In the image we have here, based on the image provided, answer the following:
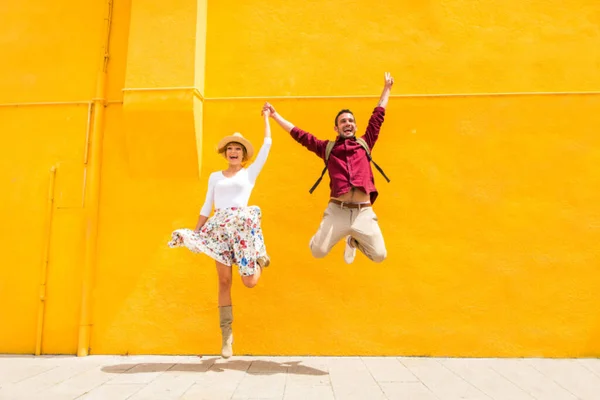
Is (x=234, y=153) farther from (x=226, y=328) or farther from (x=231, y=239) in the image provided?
(x=226, y=328)

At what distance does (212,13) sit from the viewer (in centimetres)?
482

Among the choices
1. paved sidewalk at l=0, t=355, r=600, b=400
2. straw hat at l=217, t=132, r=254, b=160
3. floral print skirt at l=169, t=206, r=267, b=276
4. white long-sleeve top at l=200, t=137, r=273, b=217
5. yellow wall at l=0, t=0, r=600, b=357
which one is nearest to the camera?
paved sidewalk at l=0, t=355, r=600, b=400

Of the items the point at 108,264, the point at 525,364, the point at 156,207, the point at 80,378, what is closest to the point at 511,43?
the point at 525,364

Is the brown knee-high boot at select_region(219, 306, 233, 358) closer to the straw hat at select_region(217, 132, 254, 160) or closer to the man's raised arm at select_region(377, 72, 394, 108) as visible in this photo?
the straw hat at select_region(217, 132, 254, 160)

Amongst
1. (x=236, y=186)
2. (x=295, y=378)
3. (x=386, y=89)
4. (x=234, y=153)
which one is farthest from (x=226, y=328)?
(x=386, y=89)

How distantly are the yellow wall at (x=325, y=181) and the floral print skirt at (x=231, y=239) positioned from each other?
666 millimetres

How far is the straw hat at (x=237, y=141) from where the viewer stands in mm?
4027

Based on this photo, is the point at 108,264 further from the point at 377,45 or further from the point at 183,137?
the point at 377,45

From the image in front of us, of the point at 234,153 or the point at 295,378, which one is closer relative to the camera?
the point at 295,378

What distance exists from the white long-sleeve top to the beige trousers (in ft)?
2.63

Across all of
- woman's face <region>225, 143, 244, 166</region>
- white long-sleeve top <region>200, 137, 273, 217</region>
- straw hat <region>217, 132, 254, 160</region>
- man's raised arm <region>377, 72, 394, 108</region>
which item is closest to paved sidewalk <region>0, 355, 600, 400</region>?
white long-sleeve top <region>200, 137, 273, 217</region>

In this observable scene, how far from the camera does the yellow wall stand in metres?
4.27

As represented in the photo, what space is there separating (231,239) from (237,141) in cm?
96

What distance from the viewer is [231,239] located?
381 centimetres
